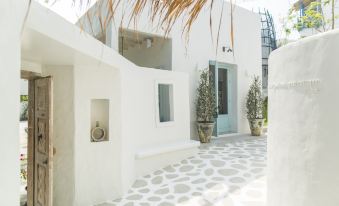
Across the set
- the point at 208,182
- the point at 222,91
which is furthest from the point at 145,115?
the point at 222,91

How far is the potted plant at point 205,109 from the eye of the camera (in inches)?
354

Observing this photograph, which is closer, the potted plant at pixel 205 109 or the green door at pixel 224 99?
the potted plant at pixel 205 109

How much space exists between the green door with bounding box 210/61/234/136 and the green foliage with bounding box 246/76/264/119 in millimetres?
736

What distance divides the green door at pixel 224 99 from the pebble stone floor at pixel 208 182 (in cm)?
245

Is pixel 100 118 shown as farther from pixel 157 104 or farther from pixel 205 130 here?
pixel 205 130

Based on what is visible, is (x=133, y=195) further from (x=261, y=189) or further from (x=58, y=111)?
(x=261, y=189)

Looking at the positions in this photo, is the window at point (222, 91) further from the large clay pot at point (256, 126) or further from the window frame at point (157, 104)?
the window frame at point (157, 104)

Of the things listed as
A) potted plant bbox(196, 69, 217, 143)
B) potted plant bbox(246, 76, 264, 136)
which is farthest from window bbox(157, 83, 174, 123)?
potted plant bbox(246, 76, 264, 136)

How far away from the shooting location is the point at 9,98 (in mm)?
1916

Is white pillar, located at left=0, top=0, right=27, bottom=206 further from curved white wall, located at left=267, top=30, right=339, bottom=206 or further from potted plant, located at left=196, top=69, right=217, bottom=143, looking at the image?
potted plant, located at left=196, top=69, right=217, bottom=143

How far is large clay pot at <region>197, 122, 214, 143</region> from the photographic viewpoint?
8984 millimetres

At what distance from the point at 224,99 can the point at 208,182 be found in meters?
5.60

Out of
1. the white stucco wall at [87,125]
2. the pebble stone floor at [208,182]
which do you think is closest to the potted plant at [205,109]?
→ the pebble stone floor at [208,182]

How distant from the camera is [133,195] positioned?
529cm
